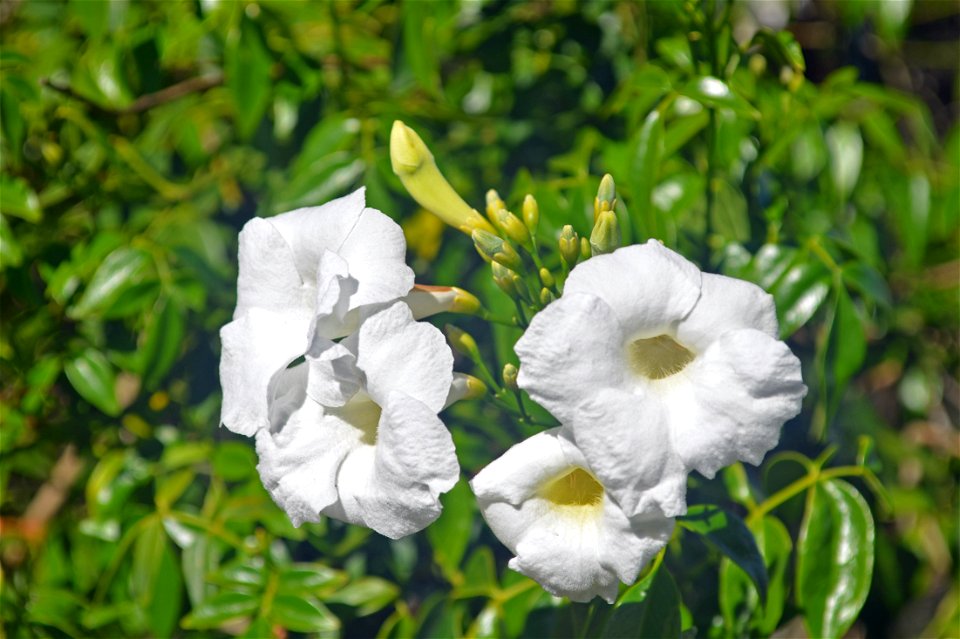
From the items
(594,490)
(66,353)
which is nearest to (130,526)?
(66,353)

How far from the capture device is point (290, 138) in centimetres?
197

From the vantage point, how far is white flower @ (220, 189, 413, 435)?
1.04m

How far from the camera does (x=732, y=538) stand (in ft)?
4.06

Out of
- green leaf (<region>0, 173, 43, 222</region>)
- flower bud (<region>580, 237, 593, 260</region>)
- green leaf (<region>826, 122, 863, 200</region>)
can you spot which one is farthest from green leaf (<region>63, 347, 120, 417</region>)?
green leaf (<region>826, 122, 863, 200</region>)

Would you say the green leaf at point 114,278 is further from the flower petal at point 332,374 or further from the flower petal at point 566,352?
the flower petal at point 566,352

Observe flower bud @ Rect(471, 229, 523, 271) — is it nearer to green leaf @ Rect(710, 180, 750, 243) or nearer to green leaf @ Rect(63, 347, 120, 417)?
green leaf @ Rect(710, 180, 750, 243)

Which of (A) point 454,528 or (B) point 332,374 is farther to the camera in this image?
(A) point 454,528

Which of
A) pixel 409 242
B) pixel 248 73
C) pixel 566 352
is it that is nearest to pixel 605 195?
pixel 566 352

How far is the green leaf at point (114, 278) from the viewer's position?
164 cm

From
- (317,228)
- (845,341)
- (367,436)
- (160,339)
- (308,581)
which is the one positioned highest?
(317,228)

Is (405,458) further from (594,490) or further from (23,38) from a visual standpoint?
(23,38)

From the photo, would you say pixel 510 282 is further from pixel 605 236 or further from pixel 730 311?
pixel 730 311

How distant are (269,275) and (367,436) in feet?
0.83

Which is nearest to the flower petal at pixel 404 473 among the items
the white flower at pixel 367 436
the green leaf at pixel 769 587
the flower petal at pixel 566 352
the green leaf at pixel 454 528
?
the white flower at pixel 367 436
